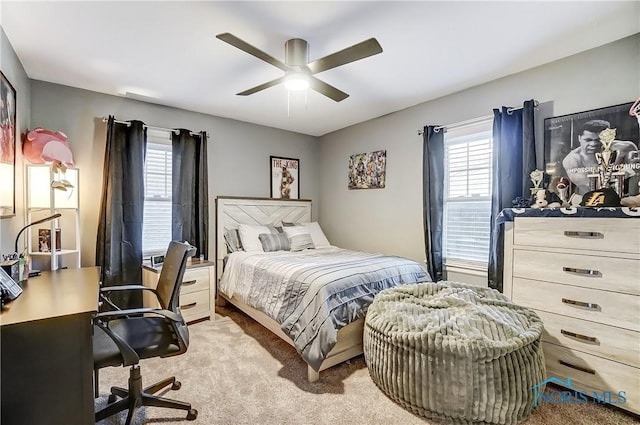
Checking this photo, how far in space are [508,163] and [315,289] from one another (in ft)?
6.68

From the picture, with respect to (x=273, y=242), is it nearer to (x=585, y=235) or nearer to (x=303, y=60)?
(x=303, y=60)

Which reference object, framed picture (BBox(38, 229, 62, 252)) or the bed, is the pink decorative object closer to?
framed picture (BBox(38, 229, 62, 252))

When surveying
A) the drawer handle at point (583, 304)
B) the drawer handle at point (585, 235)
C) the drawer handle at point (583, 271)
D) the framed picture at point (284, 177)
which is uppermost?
the framed picture at point (284, 177)

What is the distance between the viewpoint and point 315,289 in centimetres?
219

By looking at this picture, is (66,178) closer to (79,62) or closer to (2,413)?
(79,62)

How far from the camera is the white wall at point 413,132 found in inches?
87.7

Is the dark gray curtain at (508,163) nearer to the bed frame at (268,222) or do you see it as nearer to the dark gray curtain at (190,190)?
the bed frame at (268,222)

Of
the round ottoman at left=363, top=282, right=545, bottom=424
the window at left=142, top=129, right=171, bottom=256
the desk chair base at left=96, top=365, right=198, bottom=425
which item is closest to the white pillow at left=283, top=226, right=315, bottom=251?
the window at left=142, top=129, right=171, bottom=256

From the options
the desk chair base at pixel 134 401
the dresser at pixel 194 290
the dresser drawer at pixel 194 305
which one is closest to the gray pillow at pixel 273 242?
the dresser at pixel 194 290

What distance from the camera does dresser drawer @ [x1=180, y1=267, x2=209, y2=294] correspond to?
123 inches

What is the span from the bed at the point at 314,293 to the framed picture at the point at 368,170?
3.58ft

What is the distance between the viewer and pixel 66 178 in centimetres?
257

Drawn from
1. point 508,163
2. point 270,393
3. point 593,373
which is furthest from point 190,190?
point 593,373

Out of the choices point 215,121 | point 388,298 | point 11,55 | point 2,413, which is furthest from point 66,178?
point 388,298
